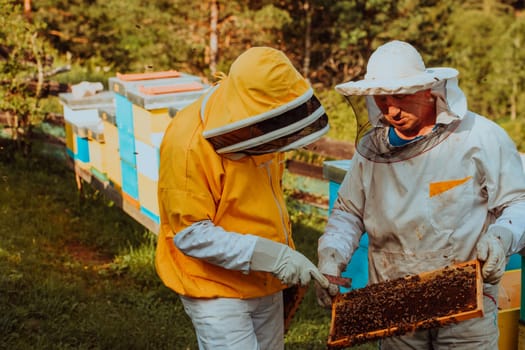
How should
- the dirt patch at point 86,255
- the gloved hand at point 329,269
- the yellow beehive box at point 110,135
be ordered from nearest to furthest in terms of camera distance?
the gloved hand at point 329,269 → the yellow beehive box at point 110,135 → the dirt patch at point 86,255

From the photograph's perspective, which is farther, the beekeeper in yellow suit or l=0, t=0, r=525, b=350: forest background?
l=0, t=0, r=525, b=350: forest background

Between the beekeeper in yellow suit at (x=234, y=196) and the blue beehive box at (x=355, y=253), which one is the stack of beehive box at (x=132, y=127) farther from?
the beekeeper in yellow suit at (x=234, y=196)

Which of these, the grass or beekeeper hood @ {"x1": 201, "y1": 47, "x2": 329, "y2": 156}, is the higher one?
beekeeper hood @ {"x1": 201, "y1": 47, "x2": 329, "y2": 156}

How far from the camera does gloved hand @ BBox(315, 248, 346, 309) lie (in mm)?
2848

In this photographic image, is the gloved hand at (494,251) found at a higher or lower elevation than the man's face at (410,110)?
lower

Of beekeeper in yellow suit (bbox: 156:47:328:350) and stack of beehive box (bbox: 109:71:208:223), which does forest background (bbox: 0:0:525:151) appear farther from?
beekeeper in yellow suit (bbox: 156:47:328:350)

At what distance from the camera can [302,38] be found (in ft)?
63.3

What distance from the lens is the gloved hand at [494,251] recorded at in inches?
98.4

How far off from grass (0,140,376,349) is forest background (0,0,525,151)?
22.8 ft

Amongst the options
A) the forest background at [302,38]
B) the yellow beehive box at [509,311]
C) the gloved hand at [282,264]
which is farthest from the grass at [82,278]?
the forest background at [302,38]

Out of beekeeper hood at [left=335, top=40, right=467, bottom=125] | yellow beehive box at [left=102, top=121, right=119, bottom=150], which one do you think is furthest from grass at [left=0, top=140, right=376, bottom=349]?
beekeeper hood at [left=335, top=40, right=467, bottom=125]

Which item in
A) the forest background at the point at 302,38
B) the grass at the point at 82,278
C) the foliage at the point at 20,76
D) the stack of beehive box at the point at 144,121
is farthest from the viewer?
the forest background at the point at 302,38

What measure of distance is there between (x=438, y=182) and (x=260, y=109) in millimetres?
708

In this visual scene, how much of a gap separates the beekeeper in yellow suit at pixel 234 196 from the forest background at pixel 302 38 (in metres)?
11.2
